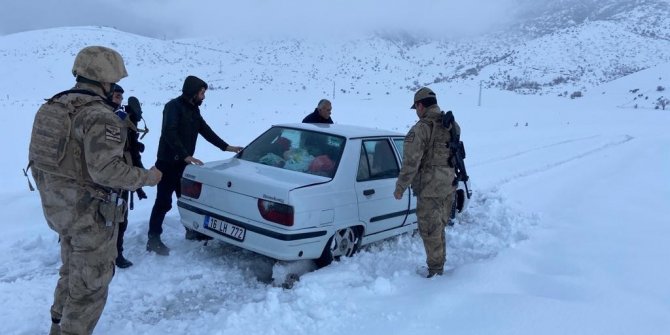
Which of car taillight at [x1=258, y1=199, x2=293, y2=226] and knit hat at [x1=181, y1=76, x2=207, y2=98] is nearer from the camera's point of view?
car taillight at [x1=258, y1=199, x2=293, y2=226]

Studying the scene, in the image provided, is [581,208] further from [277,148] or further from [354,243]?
[277,148]

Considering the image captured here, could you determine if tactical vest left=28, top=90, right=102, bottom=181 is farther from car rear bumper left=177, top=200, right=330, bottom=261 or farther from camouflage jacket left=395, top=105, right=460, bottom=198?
camouflage jacket left=395, top=105, right=460, bottom=198

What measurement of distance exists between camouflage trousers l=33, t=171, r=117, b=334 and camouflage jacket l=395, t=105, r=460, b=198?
7.87 feet

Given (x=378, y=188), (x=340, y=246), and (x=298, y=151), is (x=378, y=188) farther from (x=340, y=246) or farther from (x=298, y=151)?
(x=298, y=151)

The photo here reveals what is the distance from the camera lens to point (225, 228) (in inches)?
177

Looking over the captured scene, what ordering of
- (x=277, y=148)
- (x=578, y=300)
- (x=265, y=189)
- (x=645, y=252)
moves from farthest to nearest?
(x=277, y=148)
(x=645, y=252)
(x=265, y=189)
(x=578, y=300)

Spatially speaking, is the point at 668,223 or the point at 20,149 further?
the point at 20,149

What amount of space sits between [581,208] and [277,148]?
435cm

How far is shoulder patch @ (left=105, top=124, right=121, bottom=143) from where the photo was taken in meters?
2.77

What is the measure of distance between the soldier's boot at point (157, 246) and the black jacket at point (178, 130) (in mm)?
781

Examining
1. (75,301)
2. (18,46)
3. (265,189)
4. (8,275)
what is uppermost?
(18,46)

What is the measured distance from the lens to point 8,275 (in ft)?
14.1

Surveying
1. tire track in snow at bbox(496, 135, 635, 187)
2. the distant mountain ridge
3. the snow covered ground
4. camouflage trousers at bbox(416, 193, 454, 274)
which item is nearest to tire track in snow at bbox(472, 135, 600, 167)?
tire track in snow at bbox(496, 135, 635, 187)

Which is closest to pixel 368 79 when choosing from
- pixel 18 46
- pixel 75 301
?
pixel 18 46
